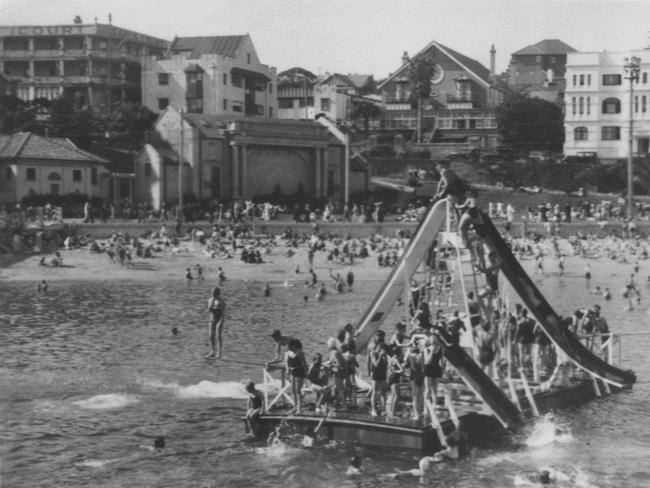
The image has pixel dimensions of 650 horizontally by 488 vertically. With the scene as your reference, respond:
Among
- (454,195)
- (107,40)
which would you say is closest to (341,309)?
(454,195)

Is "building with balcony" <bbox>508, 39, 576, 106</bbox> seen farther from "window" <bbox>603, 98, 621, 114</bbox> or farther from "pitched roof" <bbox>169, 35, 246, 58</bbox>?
"pitched roof" <bbox>169, 35, 246, 58</bbox>

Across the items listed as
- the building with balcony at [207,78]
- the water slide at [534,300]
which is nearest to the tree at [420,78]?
the building with balcony at [207,78]

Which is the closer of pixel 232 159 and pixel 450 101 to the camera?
pixel 232 159

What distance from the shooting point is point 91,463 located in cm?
2375

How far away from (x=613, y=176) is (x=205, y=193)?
40541 millimetres

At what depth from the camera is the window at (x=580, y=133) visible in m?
108

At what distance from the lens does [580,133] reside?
108000 mm

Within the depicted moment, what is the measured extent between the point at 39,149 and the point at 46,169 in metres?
1.95

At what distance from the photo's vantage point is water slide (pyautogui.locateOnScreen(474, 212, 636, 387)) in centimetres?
2539

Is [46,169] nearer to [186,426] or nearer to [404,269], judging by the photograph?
[186,426]

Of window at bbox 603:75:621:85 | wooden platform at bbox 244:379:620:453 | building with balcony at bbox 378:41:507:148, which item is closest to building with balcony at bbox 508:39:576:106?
building with balcony at bbox 378:41:507:148

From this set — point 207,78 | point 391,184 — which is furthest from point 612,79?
point 207,78

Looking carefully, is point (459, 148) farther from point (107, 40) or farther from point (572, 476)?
point (572, 476)

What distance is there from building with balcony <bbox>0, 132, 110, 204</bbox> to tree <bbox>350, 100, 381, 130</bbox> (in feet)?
146
